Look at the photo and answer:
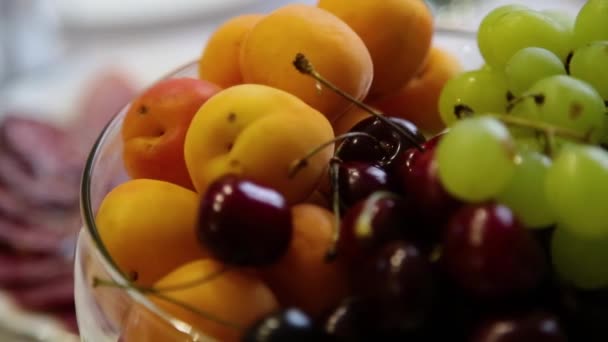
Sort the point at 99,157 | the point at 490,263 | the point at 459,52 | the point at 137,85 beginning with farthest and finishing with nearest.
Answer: the point at 137,85 → the point at 459,52 → the point at 99,157 → the point at 490,263

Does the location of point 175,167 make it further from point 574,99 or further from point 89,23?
point 89,23

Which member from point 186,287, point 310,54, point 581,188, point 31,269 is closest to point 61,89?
point 31,269

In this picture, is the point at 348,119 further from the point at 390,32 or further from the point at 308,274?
the point at 308,274

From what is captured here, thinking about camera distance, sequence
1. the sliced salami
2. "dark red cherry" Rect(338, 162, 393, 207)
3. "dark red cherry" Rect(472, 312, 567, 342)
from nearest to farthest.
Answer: "dark red cherry" Rect(472, 312, 567, 342) < "dark red cherry" Rect(338, 162, 393, 207) < the sliced salami

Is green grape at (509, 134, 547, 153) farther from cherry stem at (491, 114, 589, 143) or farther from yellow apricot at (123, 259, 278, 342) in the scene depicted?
yellow apricot at (123, 259, 278, 342)

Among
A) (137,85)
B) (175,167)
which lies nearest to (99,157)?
(175,167)

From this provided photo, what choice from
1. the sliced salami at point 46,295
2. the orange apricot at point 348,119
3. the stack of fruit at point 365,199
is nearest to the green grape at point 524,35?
the stack of fruit at point 365,199

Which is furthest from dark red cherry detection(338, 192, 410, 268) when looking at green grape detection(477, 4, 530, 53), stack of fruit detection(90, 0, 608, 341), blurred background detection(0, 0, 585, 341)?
blurred background detection(0, 0, 585, 341)
